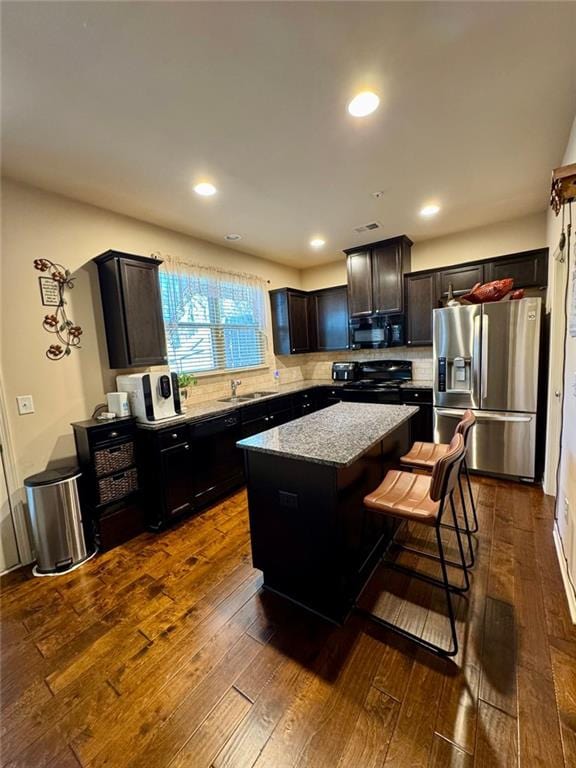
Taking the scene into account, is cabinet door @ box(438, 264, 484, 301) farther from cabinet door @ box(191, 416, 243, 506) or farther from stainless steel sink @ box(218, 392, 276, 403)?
→ cabinet door @ box(191, 416, 243, 506)

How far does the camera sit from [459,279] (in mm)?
3773

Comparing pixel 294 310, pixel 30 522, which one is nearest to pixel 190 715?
pixel 30 522

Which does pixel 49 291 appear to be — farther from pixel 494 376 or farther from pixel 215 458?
pixel 494 376

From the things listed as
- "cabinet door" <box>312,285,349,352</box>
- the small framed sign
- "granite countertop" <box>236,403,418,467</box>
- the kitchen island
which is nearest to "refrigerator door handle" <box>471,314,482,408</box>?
"granite countertop" <box>236,403,418,467</box>

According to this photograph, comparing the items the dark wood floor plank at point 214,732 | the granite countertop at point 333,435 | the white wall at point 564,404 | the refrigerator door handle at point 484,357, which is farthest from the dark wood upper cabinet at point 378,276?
the dark wood floor plank at point 214,732

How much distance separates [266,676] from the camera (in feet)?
4.65

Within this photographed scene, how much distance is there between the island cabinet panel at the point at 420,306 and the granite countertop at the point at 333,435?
1.91 meters

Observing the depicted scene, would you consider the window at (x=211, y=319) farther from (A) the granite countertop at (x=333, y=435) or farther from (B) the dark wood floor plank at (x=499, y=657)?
(B) the dark wood floor plank at (x=499, y=657)

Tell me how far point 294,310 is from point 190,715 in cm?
425

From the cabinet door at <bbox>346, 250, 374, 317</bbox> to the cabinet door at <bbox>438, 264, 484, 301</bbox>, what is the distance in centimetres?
88

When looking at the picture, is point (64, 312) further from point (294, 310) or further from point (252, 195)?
point (294, 310)

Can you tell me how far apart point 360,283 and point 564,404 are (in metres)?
2.83

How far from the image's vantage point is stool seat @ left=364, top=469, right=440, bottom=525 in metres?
1.55

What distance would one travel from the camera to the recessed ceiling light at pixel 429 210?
10.3ft
